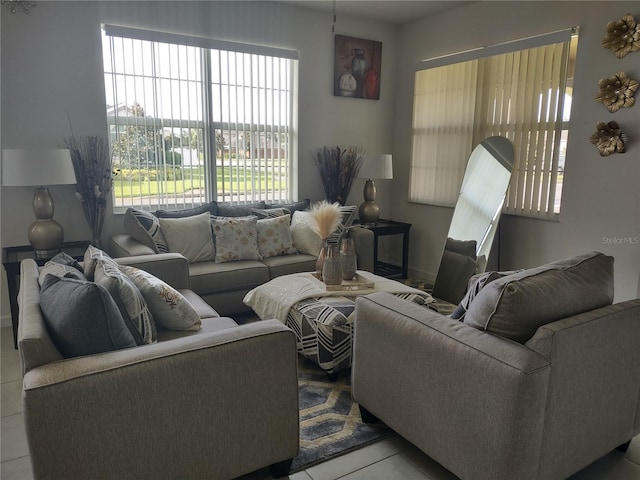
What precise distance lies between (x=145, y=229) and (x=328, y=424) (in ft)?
6.94

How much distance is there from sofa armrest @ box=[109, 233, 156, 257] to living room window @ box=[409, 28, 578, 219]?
2.96m

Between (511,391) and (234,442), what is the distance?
98 centimetres

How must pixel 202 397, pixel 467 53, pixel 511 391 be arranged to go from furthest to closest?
pixel 467 53
pixel 202 397
pixel 511 391

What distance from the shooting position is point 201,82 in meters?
4.02

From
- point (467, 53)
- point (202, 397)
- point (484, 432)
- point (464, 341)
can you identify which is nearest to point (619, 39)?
point (467, 53)

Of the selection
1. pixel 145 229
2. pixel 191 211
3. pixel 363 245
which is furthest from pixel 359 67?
pixel 145 229

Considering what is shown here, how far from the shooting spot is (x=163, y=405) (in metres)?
1.46

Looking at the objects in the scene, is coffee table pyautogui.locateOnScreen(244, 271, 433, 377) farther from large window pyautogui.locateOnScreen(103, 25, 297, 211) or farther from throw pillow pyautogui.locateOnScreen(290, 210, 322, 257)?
large window pyautogui.locateOnScreen(103, 25, 297, 211)

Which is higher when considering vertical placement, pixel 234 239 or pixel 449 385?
pixel 234 239

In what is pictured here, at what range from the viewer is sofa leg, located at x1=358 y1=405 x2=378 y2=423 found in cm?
213

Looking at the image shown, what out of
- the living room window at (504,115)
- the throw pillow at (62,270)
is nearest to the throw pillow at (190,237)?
the throw pillow at (62,270)

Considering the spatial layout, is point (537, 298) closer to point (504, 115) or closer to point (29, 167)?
point (504, 115)

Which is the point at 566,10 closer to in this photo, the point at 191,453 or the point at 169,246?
the point at 169,246

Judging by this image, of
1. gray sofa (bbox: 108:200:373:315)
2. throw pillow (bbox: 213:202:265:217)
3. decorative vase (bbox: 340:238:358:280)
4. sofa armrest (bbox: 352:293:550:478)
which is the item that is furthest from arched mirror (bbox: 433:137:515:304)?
sofa armrest (bbox: 352:293:550:478)
